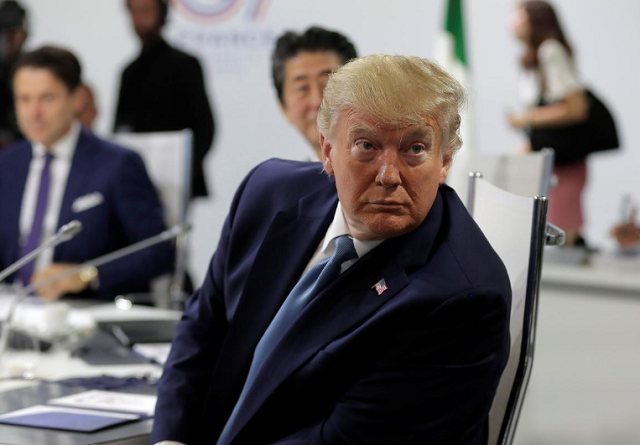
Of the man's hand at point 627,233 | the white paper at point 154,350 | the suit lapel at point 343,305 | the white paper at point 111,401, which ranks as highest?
the suit lapel at point 343,305

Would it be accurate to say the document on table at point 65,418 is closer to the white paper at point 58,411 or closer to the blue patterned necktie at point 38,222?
the white paper at point 58,411

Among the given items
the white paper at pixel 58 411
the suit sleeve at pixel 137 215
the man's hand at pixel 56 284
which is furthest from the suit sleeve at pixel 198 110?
the white paper at pixel 58 411

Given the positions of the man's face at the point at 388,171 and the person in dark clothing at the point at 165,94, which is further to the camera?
the person in dark clothing at the point at 165,94

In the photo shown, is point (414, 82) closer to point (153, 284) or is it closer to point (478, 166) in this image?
point (478, 166)

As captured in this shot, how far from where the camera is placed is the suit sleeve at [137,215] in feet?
10.2

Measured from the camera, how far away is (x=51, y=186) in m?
3.17

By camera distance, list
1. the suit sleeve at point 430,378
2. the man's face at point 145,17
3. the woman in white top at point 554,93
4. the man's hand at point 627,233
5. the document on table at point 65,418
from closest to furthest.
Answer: the suit sleeve at point 430,378
the document on table at point 65,418
the man's hand at point 627,233
the woman in white top at point 554,93
the man's face at point 145,17

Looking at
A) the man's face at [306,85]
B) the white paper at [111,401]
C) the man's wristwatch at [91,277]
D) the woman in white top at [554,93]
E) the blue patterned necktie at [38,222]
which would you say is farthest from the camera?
the woman in white top at [554,93]

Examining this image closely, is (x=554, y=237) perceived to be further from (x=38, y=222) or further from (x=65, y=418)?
(x=38, y=222)

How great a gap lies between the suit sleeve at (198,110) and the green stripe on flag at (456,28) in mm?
1437

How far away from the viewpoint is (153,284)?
3234 millimetres

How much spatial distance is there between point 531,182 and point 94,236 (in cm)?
152

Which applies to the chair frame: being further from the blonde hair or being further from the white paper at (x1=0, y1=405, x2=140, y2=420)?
the white paper at (x1=0, y1=405, x2=140, y2=420)

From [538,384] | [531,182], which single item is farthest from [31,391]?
[538,384]
